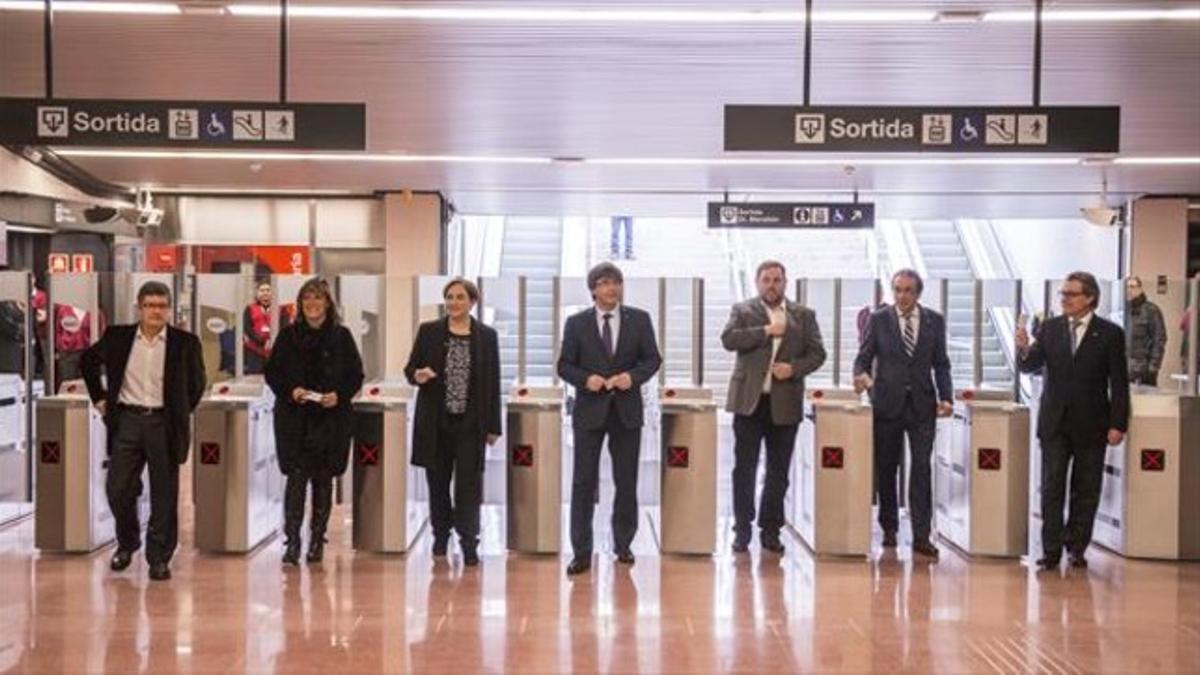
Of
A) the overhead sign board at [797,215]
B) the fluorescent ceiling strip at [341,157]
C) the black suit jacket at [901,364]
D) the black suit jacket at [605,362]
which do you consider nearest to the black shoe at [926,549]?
the black suit jacket at [901,364]

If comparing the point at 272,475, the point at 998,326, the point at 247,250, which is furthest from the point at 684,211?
the point at 272,475

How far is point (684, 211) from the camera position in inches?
739

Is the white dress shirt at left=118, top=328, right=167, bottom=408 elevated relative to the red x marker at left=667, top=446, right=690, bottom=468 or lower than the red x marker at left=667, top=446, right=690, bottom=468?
elevated

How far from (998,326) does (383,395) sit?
5036 millimetres

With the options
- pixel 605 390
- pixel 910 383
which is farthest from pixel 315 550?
pixel 910 383

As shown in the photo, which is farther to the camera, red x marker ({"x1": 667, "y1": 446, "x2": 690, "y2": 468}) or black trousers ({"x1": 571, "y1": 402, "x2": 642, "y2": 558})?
red x marker ({"x1": 667, "y1": 446, "x2": 690, "y2": 468})

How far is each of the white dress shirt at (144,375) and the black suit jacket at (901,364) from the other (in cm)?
378

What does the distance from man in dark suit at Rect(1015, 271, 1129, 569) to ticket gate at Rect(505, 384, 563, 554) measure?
263cm

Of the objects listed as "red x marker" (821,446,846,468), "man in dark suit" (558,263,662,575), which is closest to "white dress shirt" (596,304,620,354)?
"man in dark suit" (558,263,662,575)

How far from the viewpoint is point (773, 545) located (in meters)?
7.27

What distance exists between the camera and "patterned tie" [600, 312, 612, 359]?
6.76 m

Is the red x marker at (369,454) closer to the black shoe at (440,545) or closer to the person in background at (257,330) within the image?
the black shoe at (440,545)

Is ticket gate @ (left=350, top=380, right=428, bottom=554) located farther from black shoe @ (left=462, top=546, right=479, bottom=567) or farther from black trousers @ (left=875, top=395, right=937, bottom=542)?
black trousers @ (left=875, top=395, right=937, bottom=542)

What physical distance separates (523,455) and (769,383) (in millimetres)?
1426
